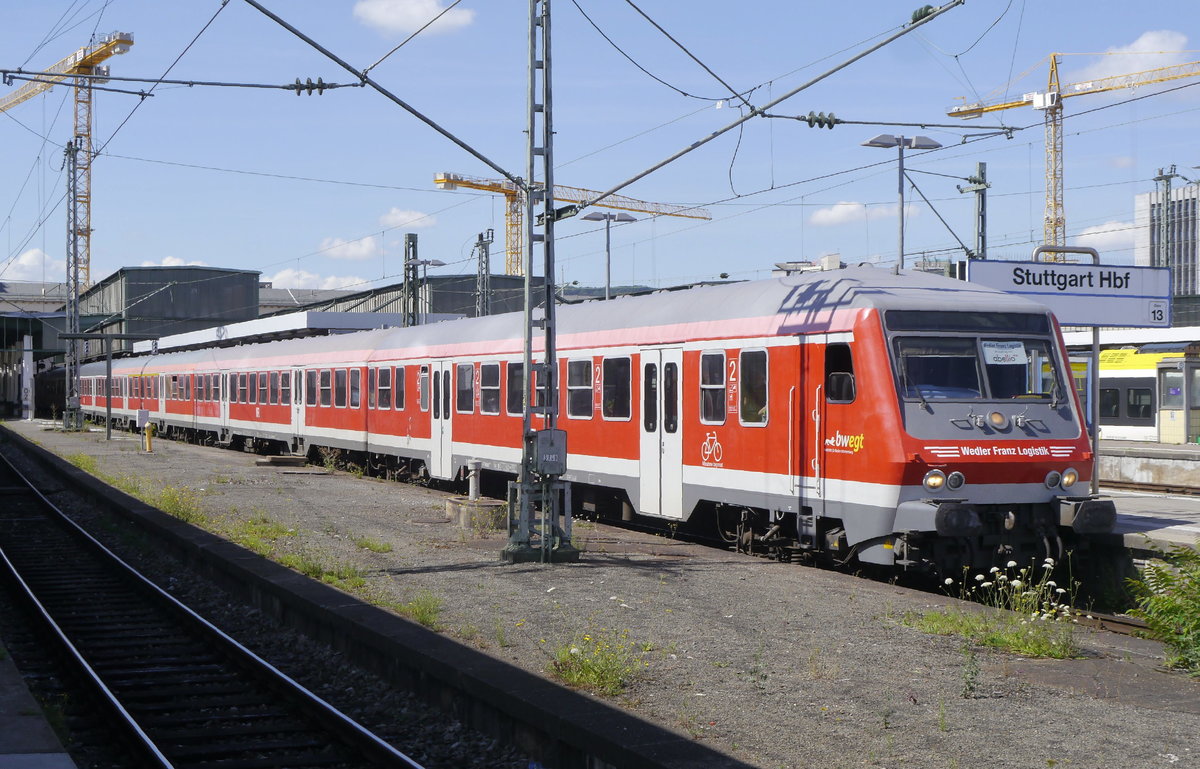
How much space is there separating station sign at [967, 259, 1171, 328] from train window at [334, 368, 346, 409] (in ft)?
55.0

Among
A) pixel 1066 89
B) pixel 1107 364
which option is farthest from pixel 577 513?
pixel 1066 89

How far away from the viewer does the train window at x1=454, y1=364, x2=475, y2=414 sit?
21.9 metres

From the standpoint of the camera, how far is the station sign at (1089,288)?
1705cm

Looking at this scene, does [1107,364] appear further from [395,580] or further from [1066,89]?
[1066,89]

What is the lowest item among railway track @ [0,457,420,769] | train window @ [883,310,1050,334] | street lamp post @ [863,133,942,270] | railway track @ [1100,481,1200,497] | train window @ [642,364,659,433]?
railway track @ [0,457,420,769]

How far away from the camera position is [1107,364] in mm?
42156

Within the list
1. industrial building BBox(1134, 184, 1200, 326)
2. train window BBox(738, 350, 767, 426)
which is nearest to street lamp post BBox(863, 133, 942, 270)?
train window BBox(738, 350, 767, 426)

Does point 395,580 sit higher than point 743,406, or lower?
lower

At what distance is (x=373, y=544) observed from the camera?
586 inches

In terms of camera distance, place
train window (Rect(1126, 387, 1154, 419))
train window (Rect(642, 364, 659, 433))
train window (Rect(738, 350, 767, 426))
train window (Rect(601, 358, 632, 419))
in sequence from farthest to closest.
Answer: train window (Rect(1126, 387, 1154, 419)), train window (Rect(601, 358, 632, 419)), train window (Rect(642, 364, 659, 433)), train window (Rect(738, 350, 767, 426))

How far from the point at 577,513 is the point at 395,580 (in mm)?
7413

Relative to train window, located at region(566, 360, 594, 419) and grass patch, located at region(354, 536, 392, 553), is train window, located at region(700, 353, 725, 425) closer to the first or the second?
train window, located at region(566, 360, 594, 419)

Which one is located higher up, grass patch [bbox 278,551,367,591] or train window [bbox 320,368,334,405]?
train window [bbox 320,368,334,405]

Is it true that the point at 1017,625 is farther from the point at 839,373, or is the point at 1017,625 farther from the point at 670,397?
the point at 670,397
